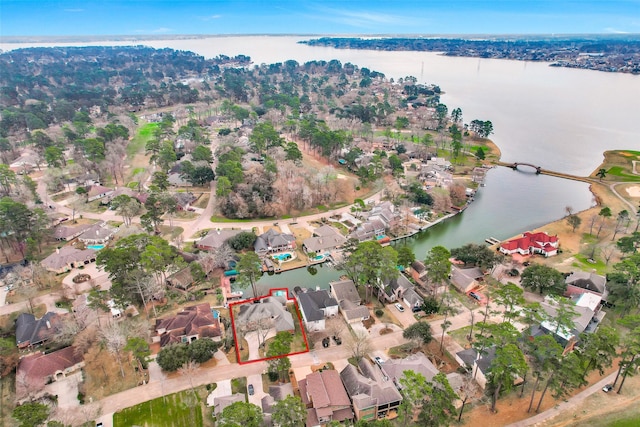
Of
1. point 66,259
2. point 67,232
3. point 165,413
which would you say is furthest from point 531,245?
point 67,232

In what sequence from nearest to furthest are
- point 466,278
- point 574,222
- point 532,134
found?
1. point 466,278
2. point 574,222
3. point 532,134

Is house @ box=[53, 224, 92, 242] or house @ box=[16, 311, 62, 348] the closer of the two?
house @ box=[16, 311, 62, 348]

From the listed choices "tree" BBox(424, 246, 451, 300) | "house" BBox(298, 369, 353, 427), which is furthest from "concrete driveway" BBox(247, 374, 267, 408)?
"tree" BBox(424, 246, 451, 300)

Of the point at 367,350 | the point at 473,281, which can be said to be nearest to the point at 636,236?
the point at 473,281

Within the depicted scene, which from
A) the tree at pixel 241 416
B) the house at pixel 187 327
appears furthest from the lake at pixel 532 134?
the tree at pixel 241 416

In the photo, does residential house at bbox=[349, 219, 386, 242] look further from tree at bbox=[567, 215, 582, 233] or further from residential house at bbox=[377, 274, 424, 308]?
tree at bbox=[567, 215, 582, 233]

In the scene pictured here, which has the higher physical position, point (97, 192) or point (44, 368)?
point (97, 192)

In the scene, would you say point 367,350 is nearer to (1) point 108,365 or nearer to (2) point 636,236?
(1) point 108,365

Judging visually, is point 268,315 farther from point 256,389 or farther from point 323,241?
point 323,241

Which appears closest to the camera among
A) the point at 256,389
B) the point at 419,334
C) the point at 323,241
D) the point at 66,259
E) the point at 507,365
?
the point at 507,365
